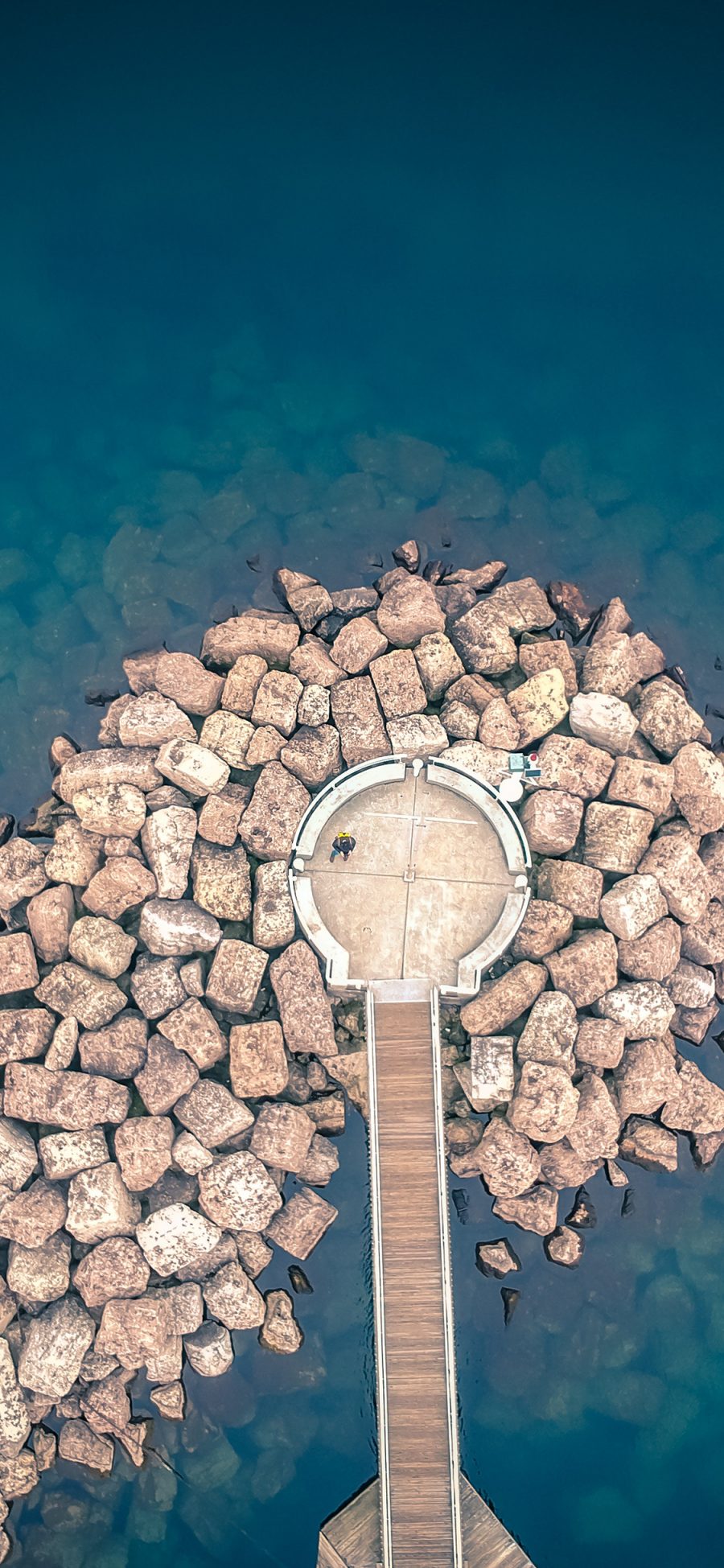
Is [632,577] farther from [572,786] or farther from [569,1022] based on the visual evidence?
[569,1022]

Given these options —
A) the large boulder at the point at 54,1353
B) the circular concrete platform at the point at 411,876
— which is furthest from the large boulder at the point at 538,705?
the large boulder at the point at 54,1353

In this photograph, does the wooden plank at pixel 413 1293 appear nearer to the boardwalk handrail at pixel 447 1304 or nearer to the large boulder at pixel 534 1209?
the boardwalk handrail at pixel 447 1304

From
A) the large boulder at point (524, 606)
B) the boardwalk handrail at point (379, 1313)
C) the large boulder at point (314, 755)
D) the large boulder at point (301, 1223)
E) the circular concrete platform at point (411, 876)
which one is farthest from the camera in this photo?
the large boulder at point (524, 606)

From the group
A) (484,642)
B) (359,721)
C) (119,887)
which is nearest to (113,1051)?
(119,887)

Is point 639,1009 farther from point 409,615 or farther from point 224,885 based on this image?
point 409,615

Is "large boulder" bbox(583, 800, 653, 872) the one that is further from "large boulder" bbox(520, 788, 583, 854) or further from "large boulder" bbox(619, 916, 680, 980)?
"large boulder" bbox(619, 916, 680, 980)

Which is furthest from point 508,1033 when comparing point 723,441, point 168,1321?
point 723,441
